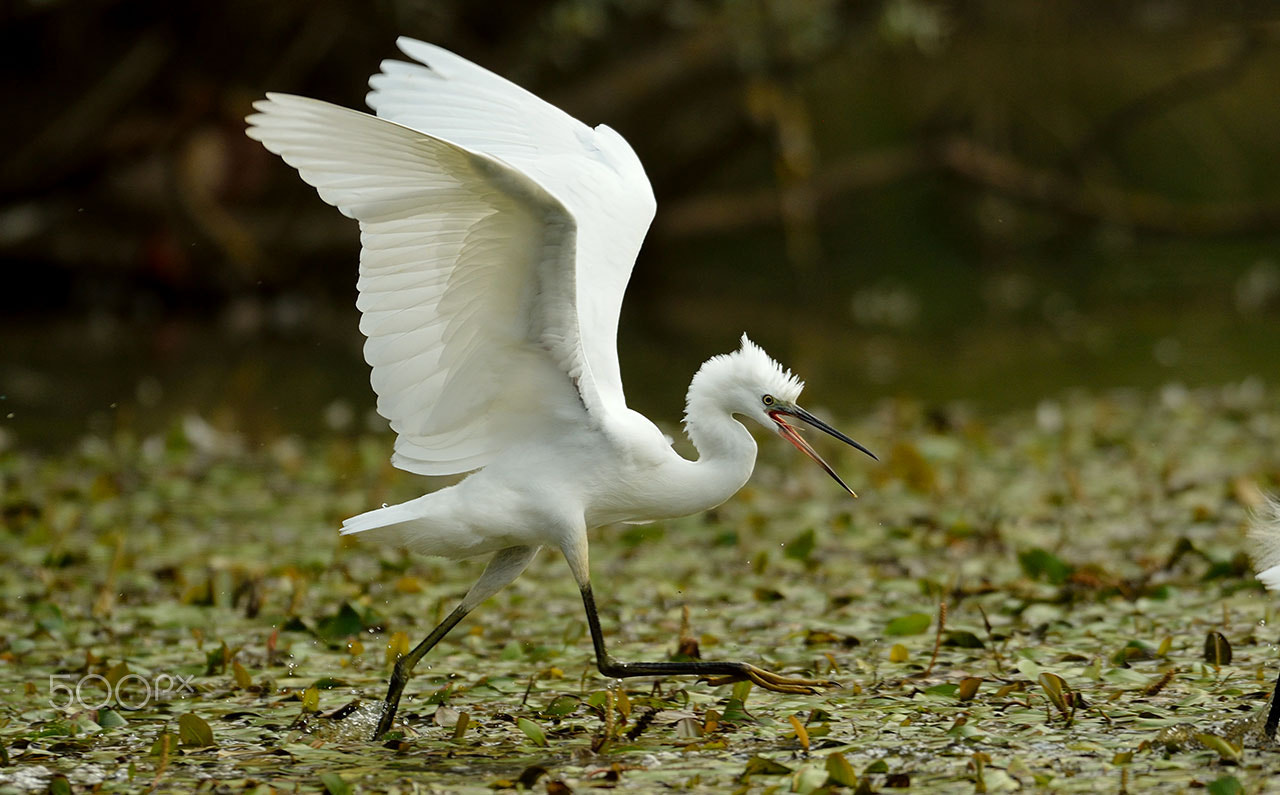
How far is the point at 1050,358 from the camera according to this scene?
11.0 m

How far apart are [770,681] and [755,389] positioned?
0.73 m

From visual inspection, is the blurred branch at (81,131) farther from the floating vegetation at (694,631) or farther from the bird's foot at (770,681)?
the bird's foot at (770,681)

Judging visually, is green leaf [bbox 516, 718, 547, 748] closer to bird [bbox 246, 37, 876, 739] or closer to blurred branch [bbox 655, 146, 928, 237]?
bird [bbox 246, 37, 876, 739]

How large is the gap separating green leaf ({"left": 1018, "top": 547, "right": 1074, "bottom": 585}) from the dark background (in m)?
3.63

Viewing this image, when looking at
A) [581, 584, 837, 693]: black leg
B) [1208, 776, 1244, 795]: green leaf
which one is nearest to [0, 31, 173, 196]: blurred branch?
[581, 584, 837, 693]: black leg

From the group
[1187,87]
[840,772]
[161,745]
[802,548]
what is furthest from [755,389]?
[1187,87]

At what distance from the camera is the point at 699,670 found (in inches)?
155

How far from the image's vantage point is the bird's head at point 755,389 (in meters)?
4.05

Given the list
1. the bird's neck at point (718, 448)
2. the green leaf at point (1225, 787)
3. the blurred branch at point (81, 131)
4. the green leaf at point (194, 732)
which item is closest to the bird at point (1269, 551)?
the green leaf at point (1225, 787)

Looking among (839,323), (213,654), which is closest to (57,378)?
(839,323)

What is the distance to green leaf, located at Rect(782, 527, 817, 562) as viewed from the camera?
5.48m

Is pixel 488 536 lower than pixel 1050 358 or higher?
lower

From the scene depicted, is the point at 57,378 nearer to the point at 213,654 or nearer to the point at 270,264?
the point at 270,264

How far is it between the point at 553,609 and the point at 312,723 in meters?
1.39
